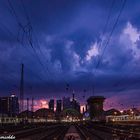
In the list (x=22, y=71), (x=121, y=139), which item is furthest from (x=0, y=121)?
(x=121, y=139)

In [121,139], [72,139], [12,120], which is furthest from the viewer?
[12,120]

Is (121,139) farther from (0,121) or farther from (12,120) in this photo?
(12,120)

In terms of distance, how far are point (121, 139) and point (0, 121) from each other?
8798 centimetres

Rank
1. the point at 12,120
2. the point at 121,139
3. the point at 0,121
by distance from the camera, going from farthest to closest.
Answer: the point at 12,120 → the point at 0,121 → the point at 121,139

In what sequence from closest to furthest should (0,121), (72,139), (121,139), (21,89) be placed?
(72,139) < (121,139) < (21,89) < (0,121)

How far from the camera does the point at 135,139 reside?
5688cm

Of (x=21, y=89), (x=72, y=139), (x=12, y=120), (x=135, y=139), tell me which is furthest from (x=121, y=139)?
(x=12, y=120)

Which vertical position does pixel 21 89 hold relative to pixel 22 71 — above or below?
below

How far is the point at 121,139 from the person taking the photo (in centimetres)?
5662

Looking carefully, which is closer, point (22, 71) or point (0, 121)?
point (22, 71)

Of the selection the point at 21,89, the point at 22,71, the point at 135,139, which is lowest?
the point at 135,139

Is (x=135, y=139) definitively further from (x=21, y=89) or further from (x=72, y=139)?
(x=21, y=89)

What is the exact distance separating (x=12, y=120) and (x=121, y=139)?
117563 millimetres

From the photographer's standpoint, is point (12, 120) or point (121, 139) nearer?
point (121, 139)
